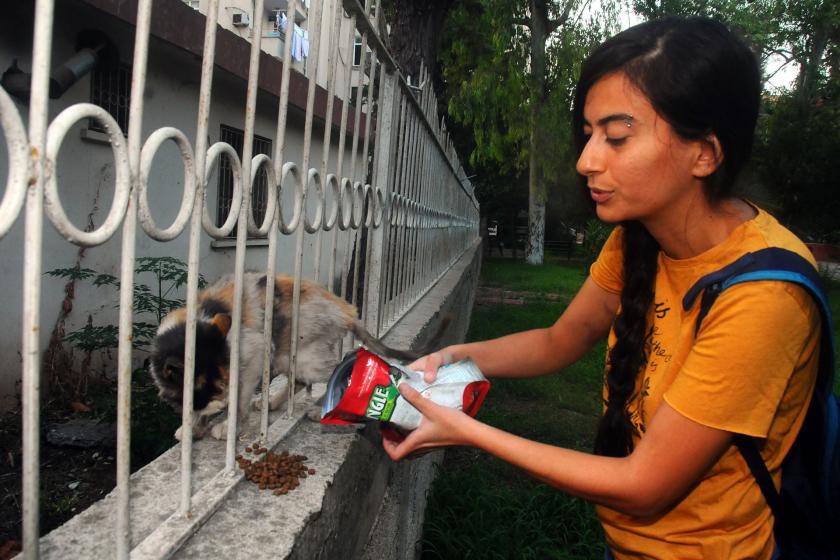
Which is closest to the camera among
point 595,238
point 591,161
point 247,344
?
point 591,161

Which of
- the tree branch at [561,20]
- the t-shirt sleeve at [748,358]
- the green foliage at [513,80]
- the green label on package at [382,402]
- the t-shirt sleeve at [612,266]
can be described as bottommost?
the green label on package at [382,402]

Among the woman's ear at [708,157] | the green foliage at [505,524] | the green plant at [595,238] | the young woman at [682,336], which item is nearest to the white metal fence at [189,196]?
the young woman at [682,336]

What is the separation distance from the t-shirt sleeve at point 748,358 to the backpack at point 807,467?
63mm

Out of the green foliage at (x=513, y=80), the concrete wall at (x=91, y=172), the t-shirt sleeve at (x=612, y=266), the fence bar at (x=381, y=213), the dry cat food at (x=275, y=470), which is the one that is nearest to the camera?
the dry cat food at (x=275, y=470)

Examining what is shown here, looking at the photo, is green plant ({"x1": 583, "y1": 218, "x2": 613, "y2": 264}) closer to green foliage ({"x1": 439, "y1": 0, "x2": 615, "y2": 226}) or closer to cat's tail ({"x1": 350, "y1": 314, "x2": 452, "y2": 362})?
green foliage ({"x1": 439, "y1": 0, "x2": 615, "y2": 226})

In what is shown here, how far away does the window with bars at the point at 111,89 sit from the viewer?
5.33 m

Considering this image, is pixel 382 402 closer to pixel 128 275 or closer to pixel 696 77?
pixel 128 275

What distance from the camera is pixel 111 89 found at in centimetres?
560

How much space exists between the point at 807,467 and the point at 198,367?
6.53 ft

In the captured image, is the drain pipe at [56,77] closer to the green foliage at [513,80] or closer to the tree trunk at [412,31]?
the tree trunk at [412,31]

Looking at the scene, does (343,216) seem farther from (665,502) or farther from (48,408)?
(48,408)

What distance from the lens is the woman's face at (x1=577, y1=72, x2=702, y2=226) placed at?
1.45 meters

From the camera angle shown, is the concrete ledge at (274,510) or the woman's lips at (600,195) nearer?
the concrete ledge at (274,510)

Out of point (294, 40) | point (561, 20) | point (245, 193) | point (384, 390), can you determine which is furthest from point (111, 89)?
point (561, 20)
